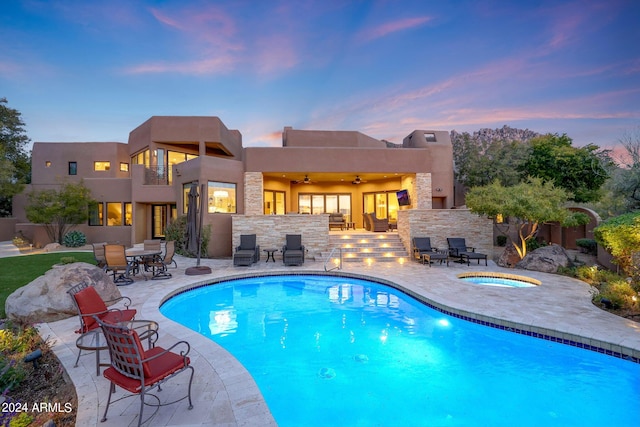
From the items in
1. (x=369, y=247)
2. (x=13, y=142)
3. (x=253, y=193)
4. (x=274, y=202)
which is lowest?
(x=369, y=247)

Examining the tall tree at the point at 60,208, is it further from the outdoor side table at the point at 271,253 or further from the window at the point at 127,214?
the outdoor side table at the point at 271,253

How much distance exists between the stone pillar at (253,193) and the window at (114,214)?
30.4ft

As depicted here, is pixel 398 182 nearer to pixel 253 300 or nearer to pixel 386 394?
pixel 253 300

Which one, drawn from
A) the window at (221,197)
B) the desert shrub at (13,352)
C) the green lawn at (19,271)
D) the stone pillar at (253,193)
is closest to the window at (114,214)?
the green lawn at (19,271)

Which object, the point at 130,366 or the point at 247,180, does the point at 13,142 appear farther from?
the point at 130,366

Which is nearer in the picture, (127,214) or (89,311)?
(89,311)

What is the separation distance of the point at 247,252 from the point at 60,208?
505 inches

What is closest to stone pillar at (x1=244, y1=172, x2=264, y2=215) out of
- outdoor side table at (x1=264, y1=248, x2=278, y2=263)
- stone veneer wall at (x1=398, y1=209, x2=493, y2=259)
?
outdoor side table at (x1=264, y1=248, x2=278, y2=263)

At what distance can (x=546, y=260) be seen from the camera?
9898 millimetres

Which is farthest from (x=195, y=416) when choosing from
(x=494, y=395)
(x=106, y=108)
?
(x=106, y=108)

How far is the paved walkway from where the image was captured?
111 inches

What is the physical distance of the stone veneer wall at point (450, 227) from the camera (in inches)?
495

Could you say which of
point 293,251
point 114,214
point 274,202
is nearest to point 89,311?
point 293,251

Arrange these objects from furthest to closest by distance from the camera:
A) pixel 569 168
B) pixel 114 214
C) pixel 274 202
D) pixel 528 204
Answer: pixel 274 202 → pixel 114 214 → pixel 569 168 → pixel 528 204
